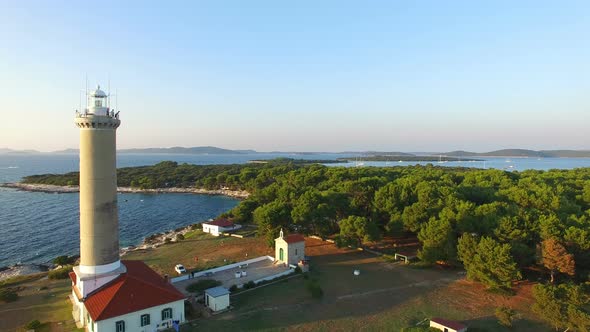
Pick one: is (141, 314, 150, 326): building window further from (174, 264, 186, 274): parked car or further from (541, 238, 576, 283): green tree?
(541, 238, 576, 283): green tree

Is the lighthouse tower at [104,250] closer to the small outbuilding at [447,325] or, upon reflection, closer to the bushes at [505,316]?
the small outbuilding at [447,325]

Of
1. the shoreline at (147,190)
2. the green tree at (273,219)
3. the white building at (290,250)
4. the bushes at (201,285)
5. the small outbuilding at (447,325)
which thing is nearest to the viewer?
the small outbuilding at (447,325)

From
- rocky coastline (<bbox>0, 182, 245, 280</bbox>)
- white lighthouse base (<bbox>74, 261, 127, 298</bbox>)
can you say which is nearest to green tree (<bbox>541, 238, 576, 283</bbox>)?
white lighthouse base (<bbox>74, 261, 127, 298</bbox>)

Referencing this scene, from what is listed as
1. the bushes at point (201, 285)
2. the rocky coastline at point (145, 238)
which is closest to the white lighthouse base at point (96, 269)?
the bushes at point (201, 285)

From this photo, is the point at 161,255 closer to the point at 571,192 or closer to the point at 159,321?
the point at 159,321

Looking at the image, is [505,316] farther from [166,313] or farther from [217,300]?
[166,313]

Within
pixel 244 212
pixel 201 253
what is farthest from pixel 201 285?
pixel 244 212

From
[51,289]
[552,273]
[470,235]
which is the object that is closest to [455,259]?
[470,235]
